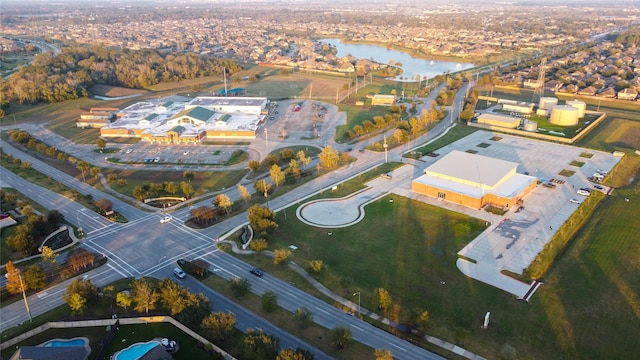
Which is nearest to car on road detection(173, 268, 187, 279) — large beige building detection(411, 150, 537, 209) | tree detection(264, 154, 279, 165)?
tree detection(264, 154, 279, 165)

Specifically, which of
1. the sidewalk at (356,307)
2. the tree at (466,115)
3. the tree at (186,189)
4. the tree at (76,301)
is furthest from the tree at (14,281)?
the tree at (466,115)

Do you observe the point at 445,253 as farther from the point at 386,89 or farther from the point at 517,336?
the point at 386,89

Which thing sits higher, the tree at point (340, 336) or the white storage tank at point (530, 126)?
the white storage tank at point (530, 126)

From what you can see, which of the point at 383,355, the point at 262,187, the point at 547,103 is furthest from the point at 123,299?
the point at 547,103

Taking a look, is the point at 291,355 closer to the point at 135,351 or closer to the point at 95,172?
the point at 135,351

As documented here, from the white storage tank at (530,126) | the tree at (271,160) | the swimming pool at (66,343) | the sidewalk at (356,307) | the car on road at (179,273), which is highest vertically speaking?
the white storage tank at (530,126)

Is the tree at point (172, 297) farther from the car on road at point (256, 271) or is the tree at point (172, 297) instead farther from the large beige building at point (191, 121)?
the large beige building at point (191, 121)
